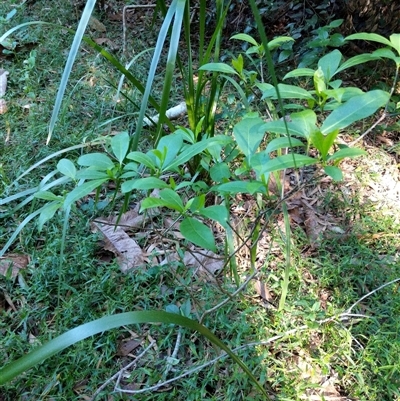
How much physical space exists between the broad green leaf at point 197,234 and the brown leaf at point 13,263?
86 cm

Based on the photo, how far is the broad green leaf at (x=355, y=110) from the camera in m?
0.70

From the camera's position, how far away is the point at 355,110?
71 centimetres

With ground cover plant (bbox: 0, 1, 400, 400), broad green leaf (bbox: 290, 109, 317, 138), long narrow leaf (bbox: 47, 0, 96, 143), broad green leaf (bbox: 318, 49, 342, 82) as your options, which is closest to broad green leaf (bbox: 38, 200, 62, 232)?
ground cover plant (bbox: 0, 1, 400, 400)

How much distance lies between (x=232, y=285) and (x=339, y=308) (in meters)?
0.32

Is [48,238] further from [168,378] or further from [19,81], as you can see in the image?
[19,81]

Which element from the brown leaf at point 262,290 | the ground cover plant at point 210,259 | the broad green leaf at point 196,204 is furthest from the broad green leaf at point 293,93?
the brown leaf at point 262,290

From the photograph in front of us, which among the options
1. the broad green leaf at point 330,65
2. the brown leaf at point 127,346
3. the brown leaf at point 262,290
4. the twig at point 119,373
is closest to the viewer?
the broad green leaf at point 330,65

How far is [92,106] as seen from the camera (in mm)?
2006

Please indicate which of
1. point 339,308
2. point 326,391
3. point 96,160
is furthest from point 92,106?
point 326,391

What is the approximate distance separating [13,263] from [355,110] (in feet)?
3.74

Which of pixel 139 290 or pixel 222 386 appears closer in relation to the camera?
pixel 222 386

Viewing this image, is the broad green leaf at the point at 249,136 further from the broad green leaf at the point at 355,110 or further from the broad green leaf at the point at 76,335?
the broad green leaf at the point at 76,335

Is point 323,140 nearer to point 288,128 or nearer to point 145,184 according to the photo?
point 288,128

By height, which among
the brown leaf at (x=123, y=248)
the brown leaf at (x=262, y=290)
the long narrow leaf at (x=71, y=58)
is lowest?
the brown leaf at (x=262, y=290)
